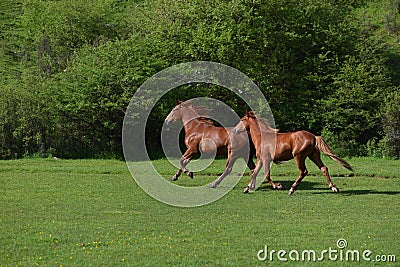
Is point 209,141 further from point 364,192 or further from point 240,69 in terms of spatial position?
point 240,69

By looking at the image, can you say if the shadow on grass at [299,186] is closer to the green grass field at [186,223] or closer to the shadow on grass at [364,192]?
the green grass field at [186,223]

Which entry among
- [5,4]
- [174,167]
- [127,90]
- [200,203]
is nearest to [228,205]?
[200,203]

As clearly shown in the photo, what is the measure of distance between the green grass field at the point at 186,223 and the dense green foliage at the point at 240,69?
7.76 m

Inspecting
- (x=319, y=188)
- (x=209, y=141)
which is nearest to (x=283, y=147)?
(x=319, y=188)

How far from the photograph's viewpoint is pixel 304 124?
3006 centimetres

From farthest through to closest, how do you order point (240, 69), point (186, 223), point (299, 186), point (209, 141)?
point (240, 69) → point (299, 186) → point (209, 141) → point (186, 223)

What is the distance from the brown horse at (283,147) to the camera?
1702 centimetres

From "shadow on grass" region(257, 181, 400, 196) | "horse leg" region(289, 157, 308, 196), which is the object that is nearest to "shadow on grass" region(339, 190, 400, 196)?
"shadow on grass" region(257, 181, 400, 196)

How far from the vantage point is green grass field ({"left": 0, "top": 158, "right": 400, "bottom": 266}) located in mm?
10117

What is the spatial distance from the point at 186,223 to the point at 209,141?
19.5ft

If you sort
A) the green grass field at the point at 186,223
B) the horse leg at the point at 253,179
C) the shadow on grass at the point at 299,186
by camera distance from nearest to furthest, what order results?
the green grass field at the point at 186,223, the horse leg at the point at 253,179, the shadow on grass at the point at 299,186

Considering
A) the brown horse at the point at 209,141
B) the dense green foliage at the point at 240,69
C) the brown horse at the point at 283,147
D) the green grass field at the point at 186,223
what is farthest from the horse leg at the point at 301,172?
the dense green foliage at the point at 240,69

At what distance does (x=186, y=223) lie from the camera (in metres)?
12.8

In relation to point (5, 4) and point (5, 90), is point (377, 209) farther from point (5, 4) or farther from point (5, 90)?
point (5, 4)
